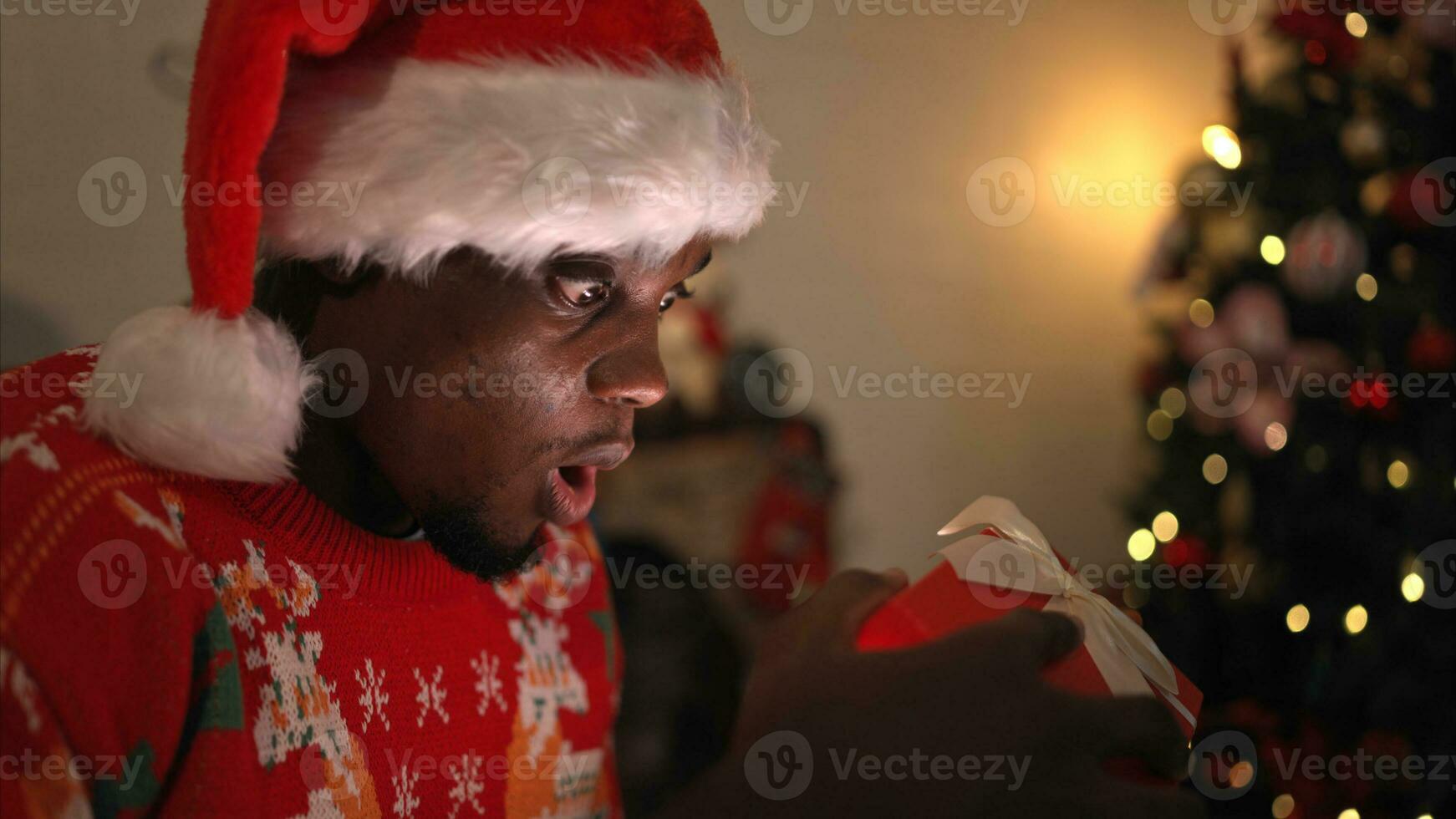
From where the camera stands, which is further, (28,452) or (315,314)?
(315,314)

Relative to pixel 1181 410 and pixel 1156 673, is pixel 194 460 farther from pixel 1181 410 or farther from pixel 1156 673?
pixel 1181 410

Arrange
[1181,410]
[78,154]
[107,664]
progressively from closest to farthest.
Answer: [107,664] < [78,154] < [1181,410]

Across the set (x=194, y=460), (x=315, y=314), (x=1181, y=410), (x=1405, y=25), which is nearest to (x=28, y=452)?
(x=194, y=460)

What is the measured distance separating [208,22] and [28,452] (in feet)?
1.24

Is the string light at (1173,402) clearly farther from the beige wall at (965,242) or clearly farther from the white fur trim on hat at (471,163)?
the white fur trim on hat at (471,163)

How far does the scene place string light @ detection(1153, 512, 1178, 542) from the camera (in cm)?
204

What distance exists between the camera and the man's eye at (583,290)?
33.2 inches

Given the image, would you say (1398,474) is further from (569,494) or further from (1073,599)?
(569,494)

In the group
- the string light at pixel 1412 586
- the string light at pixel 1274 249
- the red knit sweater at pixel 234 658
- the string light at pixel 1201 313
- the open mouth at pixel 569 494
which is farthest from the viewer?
the string light at pixel 1201 313

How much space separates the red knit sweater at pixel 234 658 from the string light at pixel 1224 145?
5.63 ft

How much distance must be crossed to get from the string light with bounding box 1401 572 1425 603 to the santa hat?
168 centimetres

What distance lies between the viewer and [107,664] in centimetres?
66

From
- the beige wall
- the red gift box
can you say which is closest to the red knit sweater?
the red gift box

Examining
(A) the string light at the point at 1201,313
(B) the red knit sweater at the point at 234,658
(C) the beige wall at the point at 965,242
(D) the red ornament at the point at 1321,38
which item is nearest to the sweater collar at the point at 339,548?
(B) the red knit sweater at the point at 234,658
